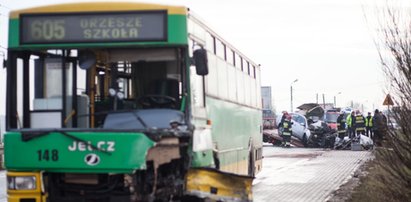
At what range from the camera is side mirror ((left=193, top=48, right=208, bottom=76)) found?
8.27 metres

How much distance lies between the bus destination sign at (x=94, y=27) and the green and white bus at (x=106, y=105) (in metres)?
0.01

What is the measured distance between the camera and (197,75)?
880 cm

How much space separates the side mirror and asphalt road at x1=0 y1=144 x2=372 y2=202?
275 inches

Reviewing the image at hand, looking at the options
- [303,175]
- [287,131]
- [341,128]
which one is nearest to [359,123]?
[341,128]

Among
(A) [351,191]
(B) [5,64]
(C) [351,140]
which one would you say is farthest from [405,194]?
(C) [351,140]

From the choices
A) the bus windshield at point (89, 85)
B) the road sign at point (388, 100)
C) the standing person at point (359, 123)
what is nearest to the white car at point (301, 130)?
the standing person at point (359, 123)

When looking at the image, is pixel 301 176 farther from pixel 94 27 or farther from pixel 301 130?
pixel 301 130

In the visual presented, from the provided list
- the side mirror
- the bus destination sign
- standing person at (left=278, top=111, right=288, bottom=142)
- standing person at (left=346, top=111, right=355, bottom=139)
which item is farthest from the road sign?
standing person at (left=278, top=111, right=288, bottom=142)

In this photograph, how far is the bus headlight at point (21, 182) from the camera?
7.93 m

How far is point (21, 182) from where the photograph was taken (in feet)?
26.1

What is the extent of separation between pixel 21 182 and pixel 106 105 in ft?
5.05

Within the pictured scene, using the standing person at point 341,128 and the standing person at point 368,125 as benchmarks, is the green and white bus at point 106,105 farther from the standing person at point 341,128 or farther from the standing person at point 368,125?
the standing person at point 341,128

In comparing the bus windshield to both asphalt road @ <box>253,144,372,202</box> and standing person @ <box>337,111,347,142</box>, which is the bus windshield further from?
standing person @ <box>337,111,347,142</box>

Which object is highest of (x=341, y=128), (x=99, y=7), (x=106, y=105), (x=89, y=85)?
(x=99, y=7)
